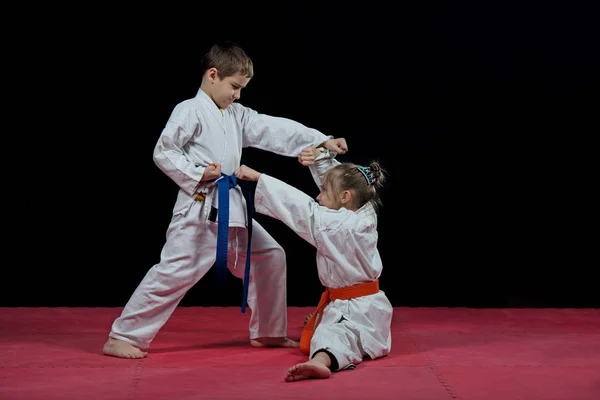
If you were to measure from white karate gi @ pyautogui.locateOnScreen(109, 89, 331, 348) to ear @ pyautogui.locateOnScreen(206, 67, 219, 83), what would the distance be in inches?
2.6

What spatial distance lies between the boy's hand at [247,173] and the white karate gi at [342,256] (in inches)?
1.3

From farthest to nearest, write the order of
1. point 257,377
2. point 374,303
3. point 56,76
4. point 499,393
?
point 56,76 → point 374,303 → point 257,377 → point 499,393

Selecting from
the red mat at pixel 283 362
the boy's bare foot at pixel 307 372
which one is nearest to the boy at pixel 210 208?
the red mat at pixel 283 362

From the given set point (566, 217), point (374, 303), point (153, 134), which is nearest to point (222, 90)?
point (374, 303)

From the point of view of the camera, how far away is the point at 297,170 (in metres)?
4.61

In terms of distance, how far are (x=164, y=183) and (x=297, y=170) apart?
2.33ft

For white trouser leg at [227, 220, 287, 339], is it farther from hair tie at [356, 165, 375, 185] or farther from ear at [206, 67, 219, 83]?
ear at [206, 67, 219, 83]

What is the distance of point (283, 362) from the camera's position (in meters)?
3.08

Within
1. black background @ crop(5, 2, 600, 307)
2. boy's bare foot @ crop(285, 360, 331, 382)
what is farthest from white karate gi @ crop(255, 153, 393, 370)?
black background @ crop(5, 2, 600, 307)

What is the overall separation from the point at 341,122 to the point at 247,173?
154 cm

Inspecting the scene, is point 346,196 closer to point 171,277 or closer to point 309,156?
point 309,156

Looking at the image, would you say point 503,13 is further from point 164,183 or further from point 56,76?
point 56,76

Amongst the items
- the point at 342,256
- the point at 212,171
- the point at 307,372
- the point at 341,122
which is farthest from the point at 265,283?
the point at 341,122

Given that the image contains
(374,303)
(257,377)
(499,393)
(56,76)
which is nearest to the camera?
(499,393)
